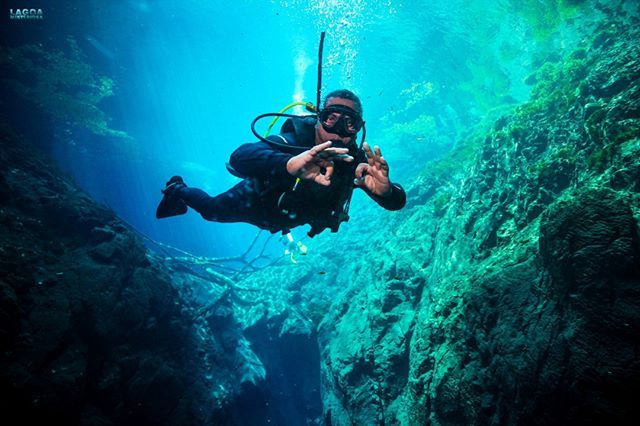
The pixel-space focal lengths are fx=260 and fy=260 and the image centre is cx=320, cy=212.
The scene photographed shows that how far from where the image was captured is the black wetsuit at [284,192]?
2.62 m

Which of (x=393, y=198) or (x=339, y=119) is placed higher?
(x=339, y=119)

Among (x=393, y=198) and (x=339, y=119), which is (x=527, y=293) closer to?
(x=393, y=198)

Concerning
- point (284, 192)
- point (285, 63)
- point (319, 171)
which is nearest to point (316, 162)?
point (319, 171)

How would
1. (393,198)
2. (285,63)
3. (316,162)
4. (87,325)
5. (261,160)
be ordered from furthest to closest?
1. (285,63)
2. (87,325)
3. (393,198)
4. (261,160)
5. (316,162)

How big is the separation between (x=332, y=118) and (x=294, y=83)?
27.5 meters

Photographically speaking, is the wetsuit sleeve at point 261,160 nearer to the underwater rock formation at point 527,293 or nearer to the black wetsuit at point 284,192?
the black wetsuit at point 284,192

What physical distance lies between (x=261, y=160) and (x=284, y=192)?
606mm

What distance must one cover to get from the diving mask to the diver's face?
38mm

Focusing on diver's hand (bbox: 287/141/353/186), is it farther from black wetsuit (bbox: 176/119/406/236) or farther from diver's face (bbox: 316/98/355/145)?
diver's face (bbox: 316/98/355/145)

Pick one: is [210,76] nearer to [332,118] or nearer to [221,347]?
[221,347]

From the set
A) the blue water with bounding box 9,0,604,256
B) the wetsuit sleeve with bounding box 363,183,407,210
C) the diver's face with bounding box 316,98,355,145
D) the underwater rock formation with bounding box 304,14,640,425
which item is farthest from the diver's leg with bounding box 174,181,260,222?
the blue water with bounding box 9,0,604,256

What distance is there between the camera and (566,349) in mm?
2572

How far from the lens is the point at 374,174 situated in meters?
2.92

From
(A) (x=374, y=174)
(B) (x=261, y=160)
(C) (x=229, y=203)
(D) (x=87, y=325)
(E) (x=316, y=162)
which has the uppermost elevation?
(C) (x=229, y=203)
